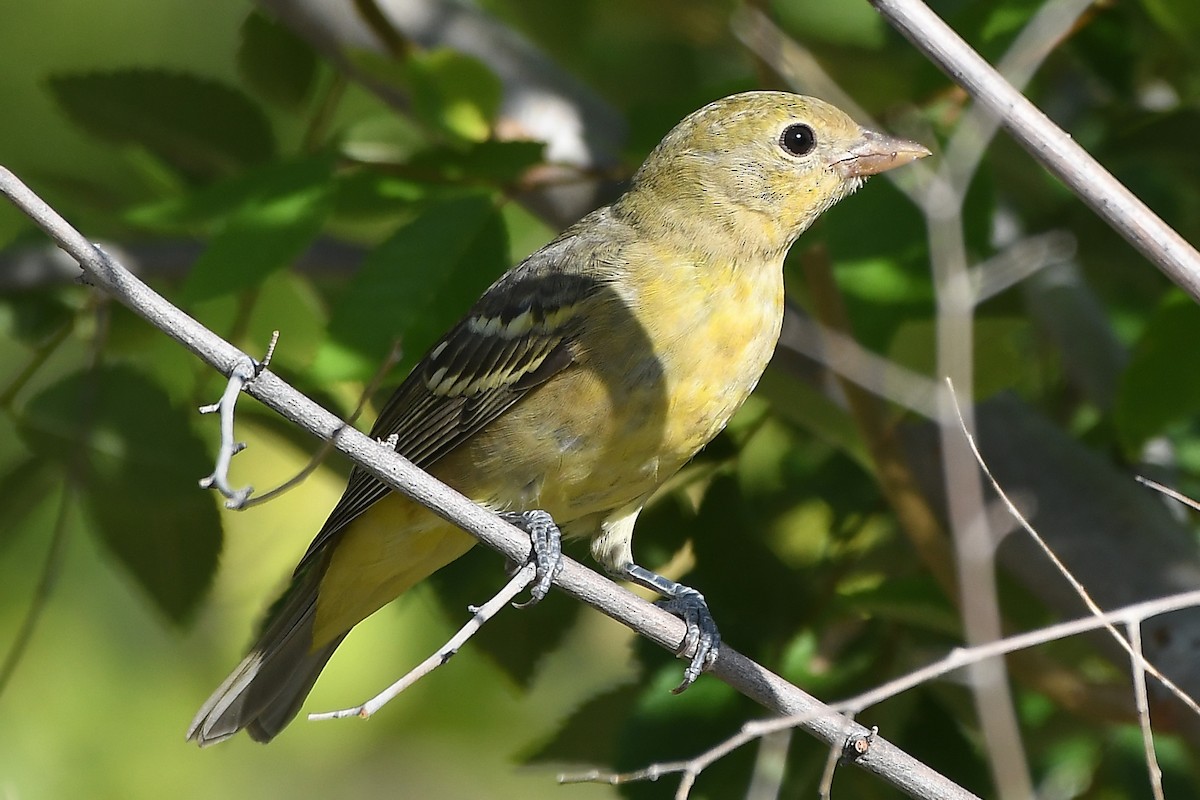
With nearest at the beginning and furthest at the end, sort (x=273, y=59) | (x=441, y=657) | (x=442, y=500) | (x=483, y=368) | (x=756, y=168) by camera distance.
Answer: (x=441, y=657), (x=442, y=500), (x=483, y=368), (x=756, y=168), (x=273, y=59)

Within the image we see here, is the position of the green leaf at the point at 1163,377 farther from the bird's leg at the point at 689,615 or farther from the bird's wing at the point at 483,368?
the bird's wing at the point at 483,368

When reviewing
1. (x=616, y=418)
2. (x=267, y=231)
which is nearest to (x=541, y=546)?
(x=616, y=418)

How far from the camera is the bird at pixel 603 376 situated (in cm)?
377

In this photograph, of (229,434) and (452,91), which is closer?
(229,434)

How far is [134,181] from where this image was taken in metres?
5.46

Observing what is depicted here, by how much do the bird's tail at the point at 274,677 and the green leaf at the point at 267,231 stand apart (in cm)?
108

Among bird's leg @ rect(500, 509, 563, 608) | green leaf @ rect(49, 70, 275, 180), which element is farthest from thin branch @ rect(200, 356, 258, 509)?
green leaf @ rect(49, 70, 275, 180)

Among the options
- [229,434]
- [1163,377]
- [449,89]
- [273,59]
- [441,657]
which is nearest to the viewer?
[229,434]

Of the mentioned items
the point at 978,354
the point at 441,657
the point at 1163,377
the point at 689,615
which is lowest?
the point at 441,657

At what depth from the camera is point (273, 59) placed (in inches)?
188

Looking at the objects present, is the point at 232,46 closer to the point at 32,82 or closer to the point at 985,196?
the point at 32,82

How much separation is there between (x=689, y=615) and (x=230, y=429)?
1832 mm

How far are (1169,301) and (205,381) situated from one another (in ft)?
9.22

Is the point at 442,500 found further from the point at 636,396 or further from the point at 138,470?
the point at 138,470
